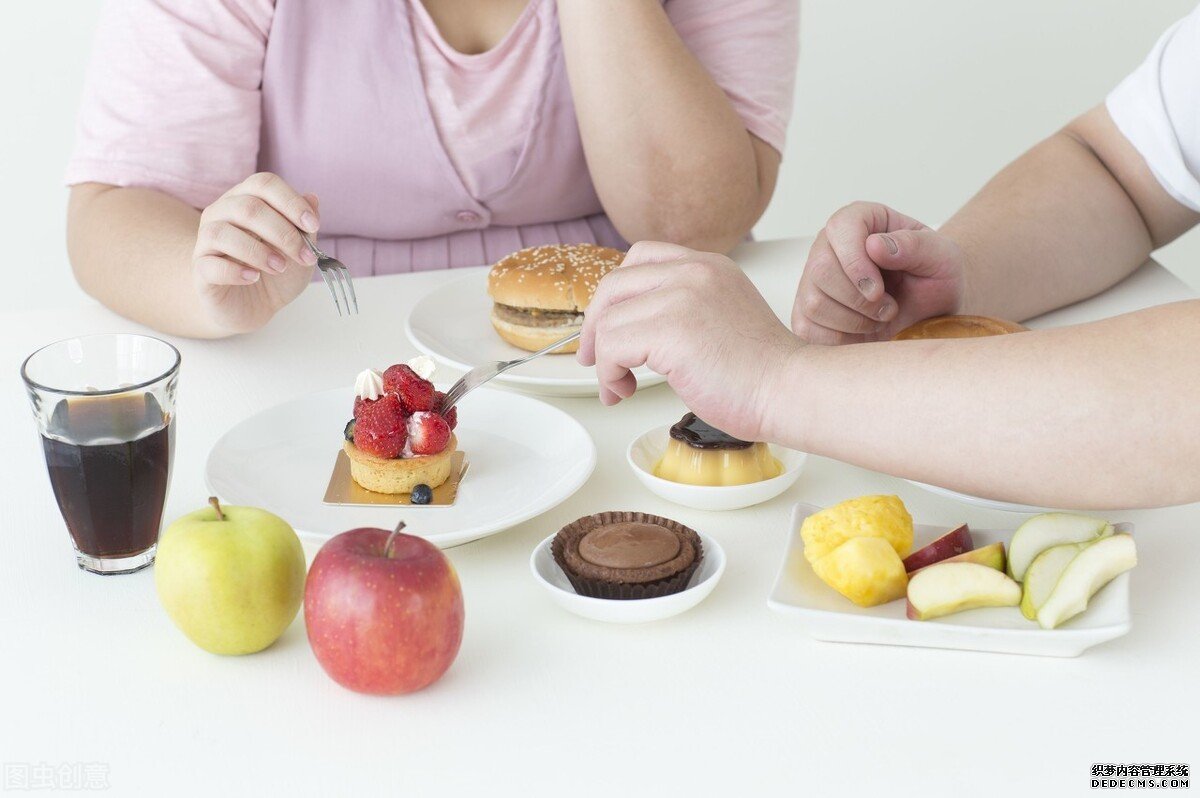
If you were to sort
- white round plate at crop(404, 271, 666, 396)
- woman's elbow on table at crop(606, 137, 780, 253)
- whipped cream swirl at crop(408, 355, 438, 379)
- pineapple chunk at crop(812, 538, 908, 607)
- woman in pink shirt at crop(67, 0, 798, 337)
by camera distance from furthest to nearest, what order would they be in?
woman's elbow on table at crop(606, 137, 780, 253) → woman in pink shirt at crop(67, 0, 798, 337) → white round plate at crop(404, 271, 666, 396) → whipped cream swirl at crop(408, 355, 438, 379) → pineapple chunk at crop(812, 538, 908, 607)

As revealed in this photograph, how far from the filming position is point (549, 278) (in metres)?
1.37

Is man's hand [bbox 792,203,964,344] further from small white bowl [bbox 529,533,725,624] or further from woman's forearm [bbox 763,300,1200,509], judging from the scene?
small white bowl [bbox 529,533,725,624]

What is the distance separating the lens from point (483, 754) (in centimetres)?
73

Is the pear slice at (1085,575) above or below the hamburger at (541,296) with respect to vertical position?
above

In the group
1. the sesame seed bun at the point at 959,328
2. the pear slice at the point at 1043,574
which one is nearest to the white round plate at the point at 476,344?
the sesame seed bun at the point at 959,328

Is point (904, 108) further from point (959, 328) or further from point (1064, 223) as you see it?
point (959, 328)

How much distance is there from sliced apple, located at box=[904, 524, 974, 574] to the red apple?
31 centimetres

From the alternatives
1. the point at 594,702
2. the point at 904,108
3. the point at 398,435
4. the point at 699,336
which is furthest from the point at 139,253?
the point at 904,108

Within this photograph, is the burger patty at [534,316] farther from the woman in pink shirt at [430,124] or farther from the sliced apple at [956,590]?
the sliced apple at [956,590]

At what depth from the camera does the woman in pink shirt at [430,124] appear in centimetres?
147

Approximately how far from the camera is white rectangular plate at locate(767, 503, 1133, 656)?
2.59ft

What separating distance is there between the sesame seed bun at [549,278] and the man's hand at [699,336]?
1.21 ft

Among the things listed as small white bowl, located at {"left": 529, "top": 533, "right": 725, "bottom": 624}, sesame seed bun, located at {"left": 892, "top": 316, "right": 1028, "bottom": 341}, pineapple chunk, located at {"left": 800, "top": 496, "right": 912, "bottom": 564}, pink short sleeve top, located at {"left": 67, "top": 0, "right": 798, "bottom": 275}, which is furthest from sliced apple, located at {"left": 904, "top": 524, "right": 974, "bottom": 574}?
pink short sleeve top, located at {"left": 67, "top": 0, "right": 798, "bottom": 275}

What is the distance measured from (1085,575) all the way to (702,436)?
32 cm
